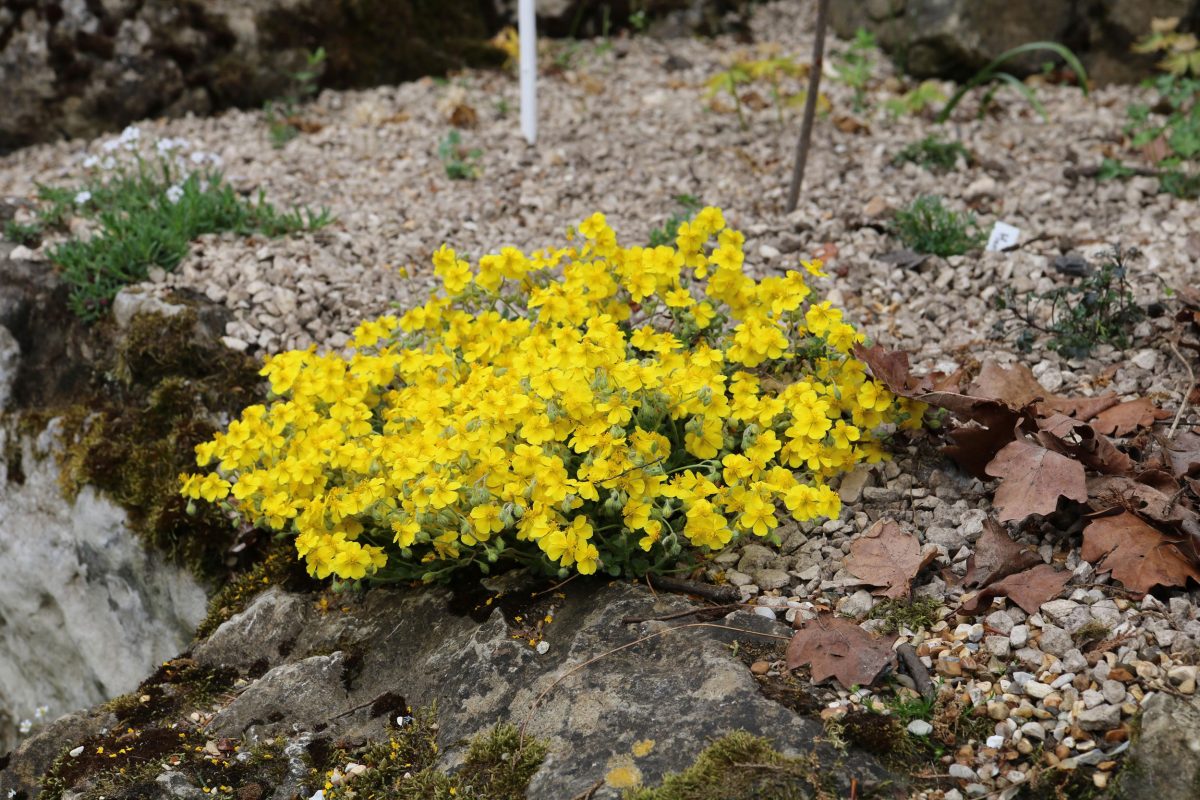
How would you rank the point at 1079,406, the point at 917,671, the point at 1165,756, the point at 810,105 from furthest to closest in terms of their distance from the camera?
the point at 810,105 < the point at 1079,406 < the point at 917,671 < the point at 1165,756

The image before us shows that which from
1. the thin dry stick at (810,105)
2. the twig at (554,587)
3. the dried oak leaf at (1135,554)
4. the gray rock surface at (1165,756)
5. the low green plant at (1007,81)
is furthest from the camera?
the low green plant at (1007,81)

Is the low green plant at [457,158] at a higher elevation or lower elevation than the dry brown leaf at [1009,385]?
higher

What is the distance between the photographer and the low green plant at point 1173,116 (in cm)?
450

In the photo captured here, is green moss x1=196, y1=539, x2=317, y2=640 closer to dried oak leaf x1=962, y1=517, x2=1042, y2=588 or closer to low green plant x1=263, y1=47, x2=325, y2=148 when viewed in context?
dried oak leaf x1=962, y1=517, x2=1042, y2=588

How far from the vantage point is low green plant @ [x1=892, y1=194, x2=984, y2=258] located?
4.19 meters

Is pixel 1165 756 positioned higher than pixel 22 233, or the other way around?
pixel 22 233

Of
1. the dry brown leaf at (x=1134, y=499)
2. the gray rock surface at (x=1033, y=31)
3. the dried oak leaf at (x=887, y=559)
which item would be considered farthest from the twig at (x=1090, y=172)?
the dried oak leaf at (x=887, y=559)

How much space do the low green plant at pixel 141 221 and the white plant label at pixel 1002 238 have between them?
8.95 ft

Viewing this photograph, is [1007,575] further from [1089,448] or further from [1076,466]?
[1089,448]

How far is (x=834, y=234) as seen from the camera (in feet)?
14.6

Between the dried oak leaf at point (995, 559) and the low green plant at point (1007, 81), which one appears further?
the low green plant at point (1007, 81)

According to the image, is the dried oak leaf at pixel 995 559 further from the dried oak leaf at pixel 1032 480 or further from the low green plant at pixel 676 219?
the low green plant at pixel 676 219

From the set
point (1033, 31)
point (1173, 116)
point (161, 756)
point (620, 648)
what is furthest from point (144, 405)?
point (1033, 31)

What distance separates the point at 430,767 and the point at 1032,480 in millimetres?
1538
